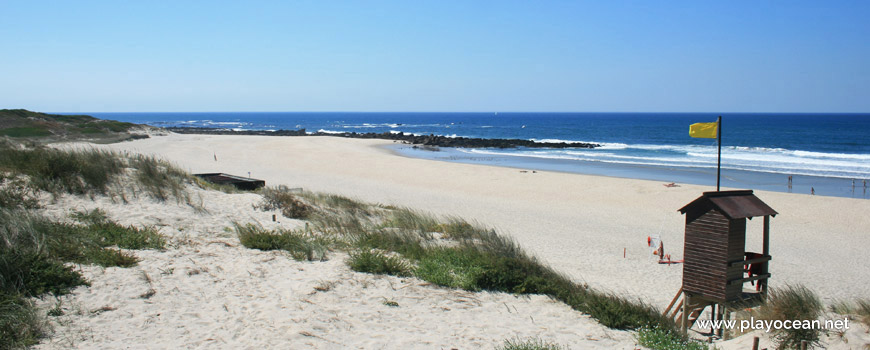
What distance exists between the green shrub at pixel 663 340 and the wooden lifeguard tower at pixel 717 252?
1470mm

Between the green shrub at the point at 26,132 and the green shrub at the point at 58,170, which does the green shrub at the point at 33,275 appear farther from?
the green shrub at the point at 26,132

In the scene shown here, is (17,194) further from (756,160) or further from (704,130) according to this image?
(756,160)

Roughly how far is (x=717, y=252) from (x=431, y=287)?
443cm

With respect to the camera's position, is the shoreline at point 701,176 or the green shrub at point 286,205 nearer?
the green shrub at point 286,205

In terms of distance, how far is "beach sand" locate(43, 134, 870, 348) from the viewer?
5766 mm

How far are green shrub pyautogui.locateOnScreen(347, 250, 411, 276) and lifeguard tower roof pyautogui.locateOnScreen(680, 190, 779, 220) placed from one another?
181 inches

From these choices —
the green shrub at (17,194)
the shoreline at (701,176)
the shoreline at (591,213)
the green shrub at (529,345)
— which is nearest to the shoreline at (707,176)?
the shoreline at (701,176)

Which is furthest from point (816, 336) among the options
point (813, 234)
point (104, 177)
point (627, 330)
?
point (104, 177)

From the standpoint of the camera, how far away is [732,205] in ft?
26.0

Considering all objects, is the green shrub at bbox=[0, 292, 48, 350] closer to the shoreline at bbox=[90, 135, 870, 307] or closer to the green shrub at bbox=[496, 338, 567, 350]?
the green shrub at bbox=[496, 338, 567, 350]

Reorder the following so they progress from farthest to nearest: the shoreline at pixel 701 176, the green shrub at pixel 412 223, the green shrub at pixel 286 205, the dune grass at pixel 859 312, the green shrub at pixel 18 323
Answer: the shoreline at pixel 701 176
the green shrub at pixel 286 205
the green shrub at pixel 412 223
the dune grass at pixel 859 312
the green shrub at pixel 18 323

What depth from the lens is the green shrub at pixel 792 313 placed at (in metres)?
5.81

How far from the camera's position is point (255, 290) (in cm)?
690

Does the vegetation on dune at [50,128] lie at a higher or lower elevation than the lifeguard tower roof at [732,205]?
higher
